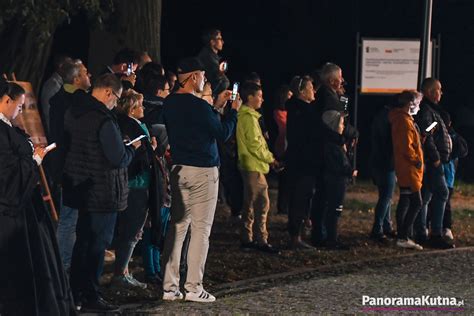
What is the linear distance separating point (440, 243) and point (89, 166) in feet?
18.7

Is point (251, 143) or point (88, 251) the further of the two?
point (251, 143)

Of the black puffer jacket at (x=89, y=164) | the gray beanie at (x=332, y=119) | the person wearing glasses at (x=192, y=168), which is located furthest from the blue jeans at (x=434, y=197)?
the black puffer jacket at (x=89, y=164)

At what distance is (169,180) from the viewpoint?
1085 centimetres

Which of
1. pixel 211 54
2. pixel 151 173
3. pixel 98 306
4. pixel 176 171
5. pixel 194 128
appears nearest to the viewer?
pixel 98 306

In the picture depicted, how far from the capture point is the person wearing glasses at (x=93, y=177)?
9.85m

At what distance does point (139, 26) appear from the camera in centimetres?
1655

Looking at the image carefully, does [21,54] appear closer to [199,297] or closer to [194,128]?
[194,128]

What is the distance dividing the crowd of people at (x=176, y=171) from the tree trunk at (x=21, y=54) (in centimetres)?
280

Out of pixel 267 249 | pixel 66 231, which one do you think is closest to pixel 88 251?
pixel 66 231

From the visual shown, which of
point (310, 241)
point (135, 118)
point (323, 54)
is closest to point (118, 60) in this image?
point (135, 118)

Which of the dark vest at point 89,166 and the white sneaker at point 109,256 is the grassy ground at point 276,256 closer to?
the white sneaker at point 109,256

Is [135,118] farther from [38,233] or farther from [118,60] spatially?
[38,233]

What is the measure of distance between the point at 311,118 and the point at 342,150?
1.57ft

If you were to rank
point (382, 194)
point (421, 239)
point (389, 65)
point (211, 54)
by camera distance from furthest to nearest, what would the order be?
point (389, 65), point (211, 54), point (421, 239), point (382, 194)
